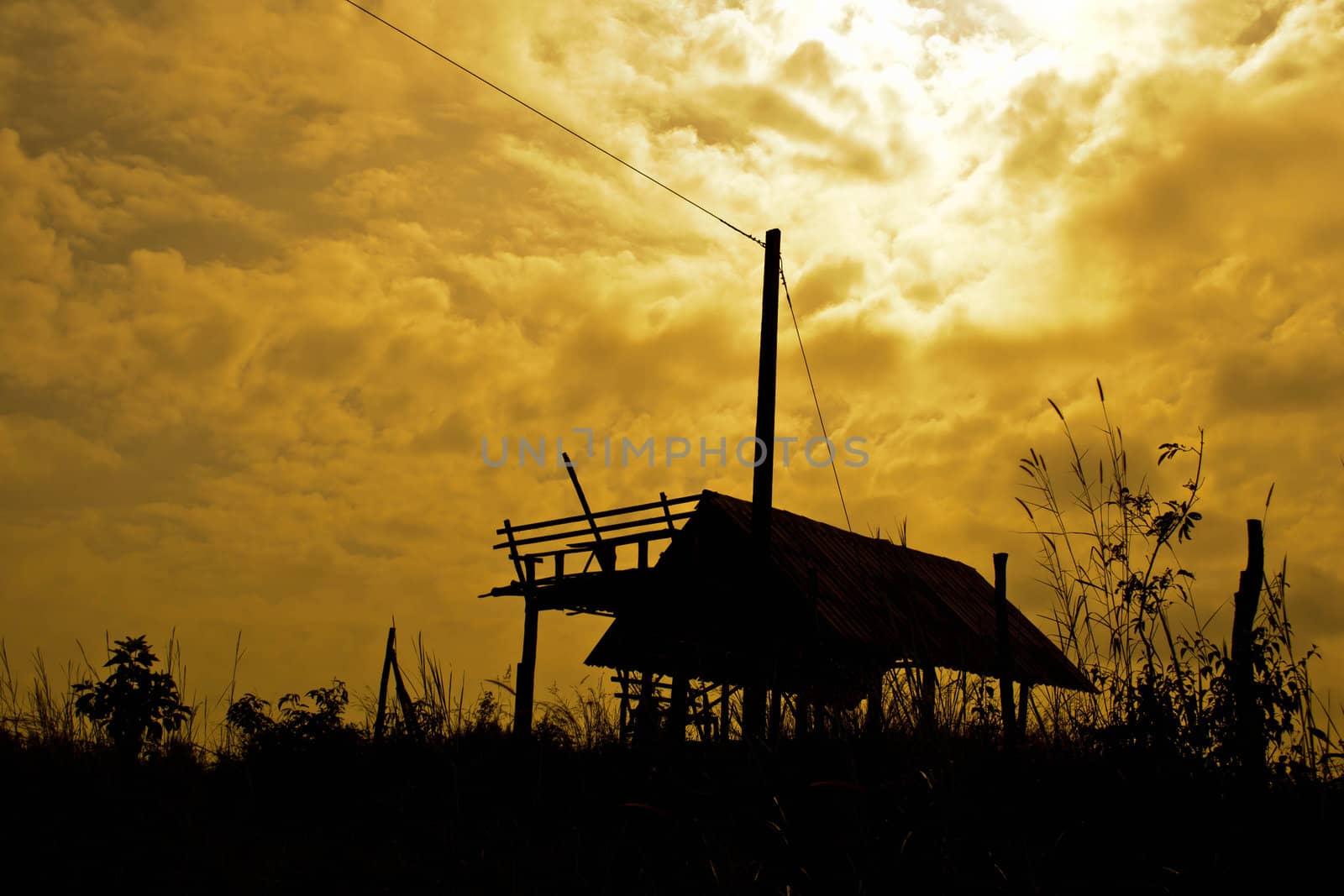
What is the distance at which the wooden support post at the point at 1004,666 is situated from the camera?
6.24m

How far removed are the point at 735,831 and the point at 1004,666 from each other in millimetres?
2981

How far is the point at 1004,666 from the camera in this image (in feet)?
24.5

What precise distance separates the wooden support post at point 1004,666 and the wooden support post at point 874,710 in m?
0.75

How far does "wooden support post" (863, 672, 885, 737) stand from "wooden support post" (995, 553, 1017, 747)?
0.75 m

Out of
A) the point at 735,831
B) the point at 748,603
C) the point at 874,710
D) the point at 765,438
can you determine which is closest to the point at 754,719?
the point at 874,710

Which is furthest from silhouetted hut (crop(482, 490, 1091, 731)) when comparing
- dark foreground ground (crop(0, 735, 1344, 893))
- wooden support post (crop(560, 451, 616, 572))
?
dark foreground ground (crop(0, 735, 1344, 893))

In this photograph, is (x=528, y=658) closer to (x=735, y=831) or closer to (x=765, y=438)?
(x=765, y=438)

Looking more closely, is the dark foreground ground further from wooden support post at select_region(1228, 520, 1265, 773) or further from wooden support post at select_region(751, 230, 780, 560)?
wooden support post at select_region(751, 230, 780, 560)

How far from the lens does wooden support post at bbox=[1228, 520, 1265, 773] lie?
17.4ft

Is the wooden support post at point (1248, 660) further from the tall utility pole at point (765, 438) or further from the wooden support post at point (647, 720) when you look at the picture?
the tall utility pole at point (765, 438)

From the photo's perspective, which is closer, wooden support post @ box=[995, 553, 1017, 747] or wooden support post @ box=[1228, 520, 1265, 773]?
wooden support post @ box=[1228, 520, 1265, 773]

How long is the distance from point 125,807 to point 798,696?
4729 mm

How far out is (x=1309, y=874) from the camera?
459 cm

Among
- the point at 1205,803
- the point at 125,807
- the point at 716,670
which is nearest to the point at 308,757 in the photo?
the point at 125,807
